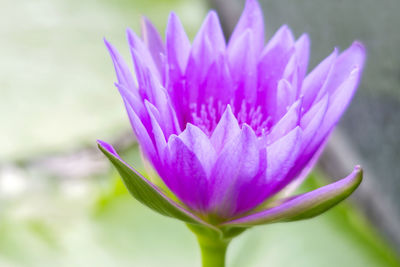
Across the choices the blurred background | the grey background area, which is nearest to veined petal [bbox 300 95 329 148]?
the blurred background

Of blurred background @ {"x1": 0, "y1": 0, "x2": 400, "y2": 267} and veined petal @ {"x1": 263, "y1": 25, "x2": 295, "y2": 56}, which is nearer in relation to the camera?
veined petal @ {"x1": 263, "y1": 25, "x2": 295, "y2": 56}

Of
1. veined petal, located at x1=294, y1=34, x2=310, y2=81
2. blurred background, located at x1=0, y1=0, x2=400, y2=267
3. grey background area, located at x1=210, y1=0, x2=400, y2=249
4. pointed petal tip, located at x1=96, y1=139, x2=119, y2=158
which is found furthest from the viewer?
grey background area, located at x1=210, y1=0, x2=400, y2=249

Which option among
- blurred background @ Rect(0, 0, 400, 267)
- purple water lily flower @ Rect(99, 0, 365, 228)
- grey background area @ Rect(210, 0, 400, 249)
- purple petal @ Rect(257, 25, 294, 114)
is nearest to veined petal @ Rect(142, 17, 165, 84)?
purple water lily flower @ Rect(99, 0, 365, 228)

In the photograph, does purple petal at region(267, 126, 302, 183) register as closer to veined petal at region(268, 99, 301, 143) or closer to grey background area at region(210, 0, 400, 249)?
veined petal at region(268, 99, 301, 143)

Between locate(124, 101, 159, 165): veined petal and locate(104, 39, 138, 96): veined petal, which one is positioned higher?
locate(104, 39, 138, 96): veined petal

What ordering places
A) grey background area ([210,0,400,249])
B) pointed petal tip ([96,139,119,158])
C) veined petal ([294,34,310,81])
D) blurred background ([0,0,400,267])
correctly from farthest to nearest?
grey background area ([210,0,400,249]), blurred background ([0,0,400,267]), veined petal ([294,34,310,81]), pointed petal tip ([96,139,119,158])

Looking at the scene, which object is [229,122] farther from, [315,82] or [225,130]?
[315,82]

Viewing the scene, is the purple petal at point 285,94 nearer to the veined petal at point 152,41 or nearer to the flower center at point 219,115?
the flower center at point 219,115

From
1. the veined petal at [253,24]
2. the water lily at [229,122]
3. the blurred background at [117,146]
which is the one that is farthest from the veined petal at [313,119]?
the blurred background at [117,146]
